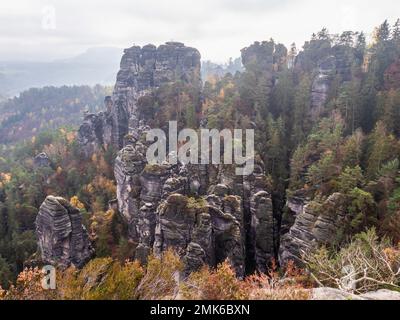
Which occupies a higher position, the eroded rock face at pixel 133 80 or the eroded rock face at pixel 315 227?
the eroded rock face at pixel 133 80

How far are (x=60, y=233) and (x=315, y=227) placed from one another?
27472 mm

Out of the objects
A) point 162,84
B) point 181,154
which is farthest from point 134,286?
point 162,84

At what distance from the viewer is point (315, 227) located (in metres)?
34.2

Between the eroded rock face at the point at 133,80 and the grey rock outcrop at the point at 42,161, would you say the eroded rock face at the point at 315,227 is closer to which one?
the eroded rock face at the point at 133,80

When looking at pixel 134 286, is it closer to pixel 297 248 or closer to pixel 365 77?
pixel 297 248

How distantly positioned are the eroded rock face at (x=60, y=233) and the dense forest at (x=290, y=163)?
401cm

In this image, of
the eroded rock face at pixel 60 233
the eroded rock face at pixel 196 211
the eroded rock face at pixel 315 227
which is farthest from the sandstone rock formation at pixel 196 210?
the eroded rock face at pixel 60 233

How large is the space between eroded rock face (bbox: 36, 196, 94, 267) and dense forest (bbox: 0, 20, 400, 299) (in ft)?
13.2

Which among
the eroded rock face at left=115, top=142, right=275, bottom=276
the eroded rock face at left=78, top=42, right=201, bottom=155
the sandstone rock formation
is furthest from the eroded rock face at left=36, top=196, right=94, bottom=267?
the eroded rock face at left=78, top=42, right=201, bottom=155

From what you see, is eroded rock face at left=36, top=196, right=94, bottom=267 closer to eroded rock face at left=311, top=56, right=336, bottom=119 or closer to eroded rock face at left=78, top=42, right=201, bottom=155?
eroded rock face at left=311, top=56, right=336, bottom=119

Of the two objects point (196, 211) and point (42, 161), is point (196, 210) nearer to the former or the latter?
point (196, 211)

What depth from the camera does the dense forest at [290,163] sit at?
24.2m

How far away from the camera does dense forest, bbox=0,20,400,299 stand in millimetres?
24172

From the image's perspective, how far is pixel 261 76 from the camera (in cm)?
7044
